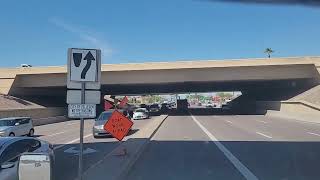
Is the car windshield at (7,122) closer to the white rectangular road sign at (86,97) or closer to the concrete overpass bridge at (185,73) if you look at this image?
the white rectangular road sign at (86,97)

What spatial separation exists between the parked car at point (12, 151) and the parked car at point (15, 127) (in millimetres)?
16785

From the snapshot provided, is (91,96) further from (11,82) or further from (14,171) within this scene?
(11,82)

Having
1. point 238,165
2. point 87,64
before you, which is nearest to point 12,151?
point 87,64

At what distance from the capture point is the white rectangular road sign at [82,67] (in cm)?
1053

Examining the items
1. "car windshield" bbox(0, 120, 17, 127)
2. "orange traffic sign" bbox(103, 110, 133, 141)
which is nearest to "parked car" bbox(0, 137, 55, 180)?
"orange traffic sign" bbox(103, 110, 133, 141)

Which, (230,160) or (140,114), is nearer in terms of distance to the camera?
(230,160)

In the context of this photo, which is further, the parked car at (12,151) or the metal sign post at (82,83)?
the metal sign post at (82,83)

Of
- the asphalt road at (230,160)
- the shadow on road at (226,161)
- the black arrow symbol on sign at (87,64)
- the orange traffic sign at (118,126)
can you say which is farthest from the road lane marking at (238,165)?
the black arrow symbol on sign at (87,64)

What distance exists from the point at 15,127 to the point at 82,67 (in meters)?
20.7

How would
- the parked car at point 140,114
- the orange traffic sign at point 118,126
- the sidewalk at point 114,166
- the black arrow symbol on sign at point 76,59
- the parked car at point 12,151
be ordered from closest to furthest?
the parked car at point 12,151, the black arrow symbol on sign at point 76,59, the sidewalk at point 114,166, the orange traffic sign at point 118,126, the parked car at point 140,114

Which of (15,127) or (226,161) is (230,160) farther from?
(15,127)

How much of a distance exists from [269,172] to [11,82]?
56.1 m

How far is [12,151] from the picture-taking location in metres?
11.0

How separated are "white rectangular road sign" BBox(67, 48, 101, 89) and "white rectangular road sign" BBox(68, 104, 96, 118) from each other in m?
0.45
